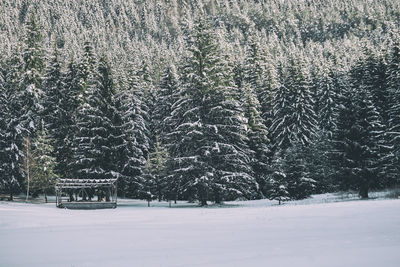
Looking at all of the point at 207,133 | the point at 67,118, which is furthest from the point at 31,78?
the point at 207,133

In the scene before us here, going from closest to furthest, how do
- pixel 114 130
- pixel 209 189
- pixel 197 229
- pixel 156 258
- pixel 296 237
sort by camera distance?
pixel 156 258 → pixel 296 237 → pixel 197 229 → pixel 209 189 → pixel 114 130

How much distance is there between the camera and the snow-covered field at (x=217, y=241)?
33.1 ft

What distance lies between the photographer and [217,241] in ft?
42.0

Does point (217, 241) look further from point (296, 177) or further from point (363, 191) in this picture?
point (296, 177)

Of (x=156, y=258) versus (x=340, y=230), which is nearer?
(x=156, y=258)

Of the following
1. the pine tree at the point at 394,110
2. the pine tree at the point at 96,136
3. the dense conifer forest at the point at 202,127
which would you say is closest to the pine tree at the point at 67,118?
the dense conifer forest at the point at 202,127

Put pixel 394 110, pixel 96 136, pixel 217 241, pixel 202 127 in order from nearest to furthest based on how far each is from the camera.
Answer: pixel 217 241 < pixel 202 127 < pixel 96 136 < pixel 394 110

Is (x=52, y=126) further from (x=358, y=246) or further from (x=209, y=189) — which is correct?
(x=358, y=246)

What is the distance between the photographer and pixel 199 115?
33844 mm

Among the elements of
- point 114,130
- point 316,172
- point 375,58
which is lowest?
point 316,172

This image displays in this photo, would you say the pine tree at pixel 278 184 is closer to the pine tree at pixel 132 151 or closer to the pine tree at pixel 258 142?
the pine tree at pixel 258 142

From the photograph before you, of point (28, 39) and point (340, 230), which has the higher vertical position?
point (28, 39)

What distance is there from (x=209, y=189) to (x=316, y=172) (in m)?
18.1

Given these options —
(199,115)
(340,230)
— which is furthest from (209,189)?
(340,230)
